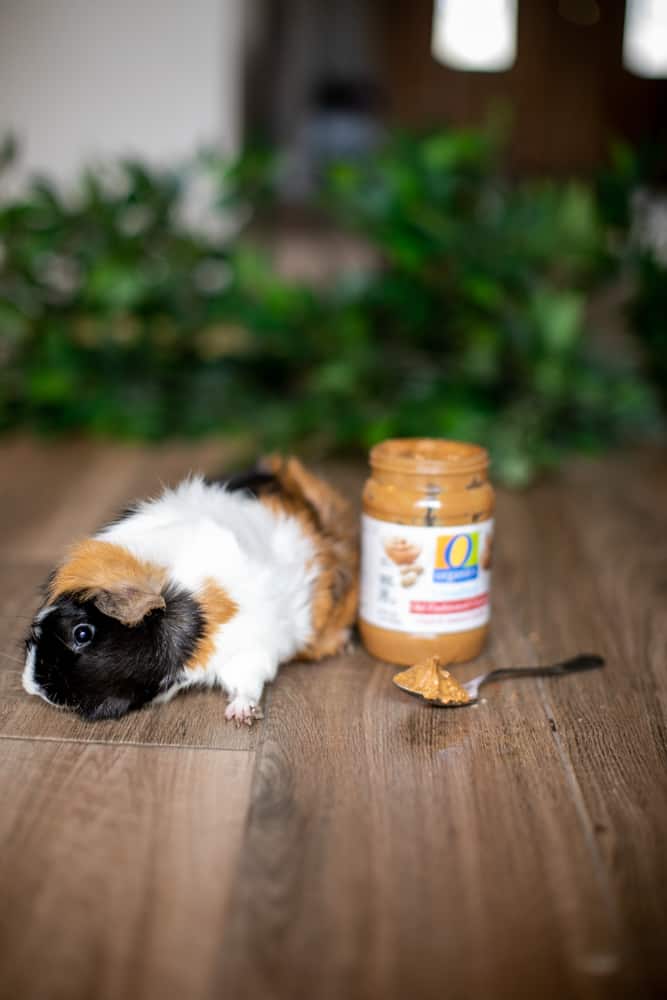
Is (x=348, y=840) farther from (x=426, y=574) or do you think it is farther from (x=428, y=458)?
(x=428, y=458)

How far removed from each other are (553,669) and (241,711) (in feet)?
1.73

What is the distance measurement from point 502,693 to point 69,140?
390 centimetres

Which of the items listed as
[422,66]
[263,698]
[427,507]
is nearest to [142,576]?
[263,698]

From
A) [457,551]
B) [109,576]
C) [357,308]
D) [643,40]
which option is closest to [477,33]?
[643,40]

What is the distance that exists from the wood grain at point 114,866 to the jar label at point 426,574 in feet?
1.14

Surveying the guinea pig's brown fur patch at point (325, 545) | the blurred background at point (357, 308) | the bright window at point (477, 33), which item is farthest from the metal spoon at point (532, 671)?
the bright window at point (477, 33)

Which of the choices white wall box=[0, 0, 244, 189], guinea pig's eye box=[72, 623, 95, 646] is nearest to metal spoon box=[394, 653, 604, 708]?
guinea pig's eye box=[72, 623, 95, 646]

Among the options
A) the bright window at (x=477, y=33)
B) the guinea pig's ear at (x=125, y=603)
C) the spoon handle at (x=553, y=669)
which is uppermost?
the bright window at (x=477, y=33)

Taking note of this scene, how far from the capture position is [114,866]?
3.20 ft

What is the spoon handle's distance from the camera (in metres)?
1.45

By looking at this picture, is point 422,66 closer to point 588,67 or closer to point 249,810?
point 588,67

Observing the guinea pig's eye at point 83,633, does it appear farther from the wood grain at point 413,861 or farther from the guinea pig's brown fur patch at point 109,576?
the wood grain at point 413,861

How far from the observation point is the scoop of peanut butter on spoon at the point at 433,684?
1321 mm

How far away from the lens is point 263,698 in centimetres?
136
